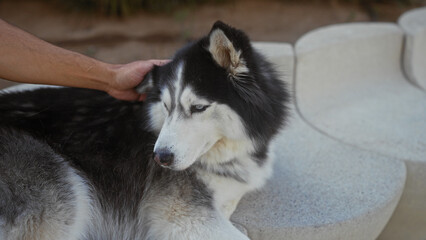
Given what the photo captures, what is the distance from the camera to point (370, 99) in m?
4.38

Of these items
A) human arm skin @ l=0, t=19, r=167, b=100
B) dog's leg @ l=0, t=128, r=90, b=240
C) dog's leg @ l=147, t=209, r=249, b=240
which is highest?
human arm skin @ l=0, t=19, r=167, b=100

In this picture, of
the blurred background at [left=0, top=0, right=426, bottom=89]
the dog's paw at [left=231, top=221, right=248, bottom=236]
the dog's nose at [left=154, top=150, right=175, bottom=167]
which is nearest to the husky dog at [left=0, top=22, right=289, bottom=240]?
the dog's nose at [left=154, top=150, right=175, bottom=167]

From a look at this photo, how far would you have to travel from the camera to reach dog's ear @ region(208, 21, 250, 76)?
2.10 metres

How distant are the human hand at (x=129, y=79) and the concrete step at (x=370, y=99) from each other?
69.8 inches

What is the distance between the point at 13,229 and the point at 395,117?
131 inches

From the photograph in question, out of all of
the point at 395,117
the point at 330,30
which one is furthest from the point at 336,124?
the point at 330,30

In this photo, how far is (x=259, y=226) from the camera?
2.62 m

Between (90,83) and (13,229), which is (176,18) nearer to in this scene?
(90,83)

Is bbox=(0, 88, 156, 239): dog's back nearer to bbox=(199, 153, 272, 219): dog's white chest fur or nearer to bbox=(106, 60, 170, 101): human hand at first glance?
bbox=(106, 60, 170, 101): human hand

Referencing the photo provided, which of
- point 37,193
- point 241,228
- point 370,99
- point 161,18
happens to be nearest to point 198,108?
point 241,228

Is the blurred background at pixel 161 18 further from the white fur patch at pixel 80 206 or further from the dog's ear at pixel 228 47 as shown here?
the dog's ear at pixel 228 47

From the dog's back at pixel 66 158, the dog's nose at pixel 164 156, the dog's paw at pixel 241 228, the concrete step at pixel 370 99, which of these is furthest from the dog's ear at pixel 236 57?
the concrete step at pixel 370 99

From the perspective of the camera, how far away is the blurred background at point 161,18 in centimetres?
557

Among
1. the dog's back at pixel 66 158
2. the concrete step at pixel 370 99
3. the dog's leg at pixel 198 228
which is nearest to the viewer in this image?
the dog's back at pixel 66 158
